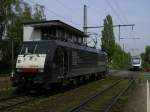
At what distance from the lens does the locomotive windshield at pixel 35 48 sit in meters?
18.3

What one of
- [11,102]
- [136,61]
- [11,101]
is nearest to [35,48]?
[11,101]

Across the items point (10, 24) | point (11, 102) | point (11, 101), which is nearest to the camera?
point (11, 102)

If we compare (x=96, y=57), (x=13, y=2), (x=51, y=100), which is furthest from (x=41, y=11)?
(x=51, y=100)

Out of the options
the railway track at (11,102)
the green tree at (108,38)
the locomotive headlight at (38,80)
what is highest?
the green tree at (108,38)

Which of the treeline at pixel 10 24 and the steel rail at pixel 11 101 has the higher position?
the treeline at pixel 10 24

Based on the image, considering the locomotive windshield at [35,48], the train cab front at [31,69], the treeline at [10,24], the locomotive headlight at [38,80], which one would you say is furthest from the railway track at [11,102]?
the treeline at [10,24]

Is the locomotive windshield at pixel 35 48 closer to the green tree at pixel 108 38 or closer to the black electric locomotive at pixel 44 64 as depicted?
the black electric locomotive at pixel 44 64

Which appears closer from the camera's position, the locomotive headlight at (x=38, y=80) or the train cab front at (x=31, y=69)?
the locomotive headlight at (x=38, y=80)

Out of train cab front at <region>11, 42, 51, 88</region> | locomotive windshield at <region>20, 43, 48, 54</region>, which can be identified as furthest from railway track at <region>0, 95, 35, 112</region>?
locomotive windshield at <region>20, 43, 48, 54</region>

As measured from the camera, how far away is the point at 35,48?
61.3 feet

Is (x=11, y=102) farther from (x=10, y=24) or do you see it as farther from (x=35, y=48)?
(x=10, y=24)

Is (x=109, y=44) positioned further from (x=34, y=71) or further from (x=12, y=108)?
(x=12, y=108)

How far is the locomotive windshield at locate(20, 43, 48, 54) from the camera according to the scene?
18.3m

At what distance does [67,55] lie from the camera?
66.0 ft
